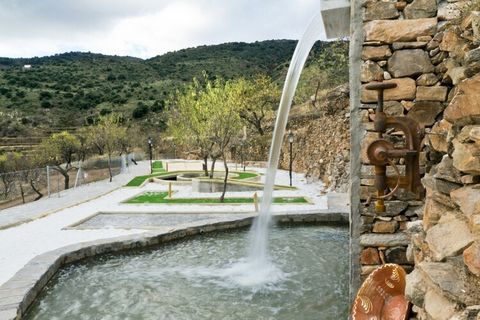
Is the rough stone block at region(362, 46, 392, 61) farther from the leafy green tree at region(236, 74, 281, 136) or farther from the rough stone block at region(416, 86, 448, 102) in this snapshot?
the leafy green tree at region(236, 74, 281, 136)

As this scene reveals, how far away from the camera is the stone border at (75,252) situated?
4.43 metres

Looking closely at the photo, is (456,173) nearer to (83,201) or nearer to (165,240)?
(165,240)

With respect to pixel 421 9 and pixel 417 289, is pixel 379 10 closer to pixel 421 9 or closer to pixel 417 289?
pixel 421 9

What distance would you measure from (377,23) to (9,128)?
142ft

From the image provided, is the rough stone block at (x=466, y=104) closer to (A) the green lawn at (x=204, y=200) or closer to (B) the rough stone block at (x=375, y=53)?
(B) the rough stone block at (x=375, y=53)

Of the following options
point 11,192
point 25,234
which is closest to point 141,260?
point 25,234

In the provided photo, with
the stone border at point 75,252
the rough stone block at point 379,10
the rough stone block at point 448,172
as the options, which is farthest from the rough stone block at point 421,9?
the stone border at point 75,252

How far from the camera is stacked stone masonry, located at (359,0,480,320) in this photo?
1915 mm

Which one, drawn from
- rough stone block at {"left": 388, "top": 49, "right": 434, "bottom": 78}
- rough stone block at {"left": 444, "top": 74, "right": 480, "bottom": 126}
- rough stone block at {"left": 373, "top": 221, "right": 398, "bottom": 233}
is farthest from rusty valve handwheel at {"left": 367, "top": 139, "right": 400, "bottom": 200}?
rough stone block at {"left": 444, "top": 74, "right": 480, "bottom": 126}

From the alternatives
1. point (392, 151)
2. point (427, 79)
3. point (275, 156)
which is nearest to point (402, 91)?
point (427, 79)

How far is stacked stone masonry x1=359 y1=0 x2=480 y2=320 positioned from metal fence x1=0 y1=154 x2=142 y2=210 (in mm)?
14366

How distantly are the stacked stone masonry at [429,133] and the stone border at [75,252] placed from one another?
386 centimetres

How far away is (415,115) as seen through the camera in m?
3.49

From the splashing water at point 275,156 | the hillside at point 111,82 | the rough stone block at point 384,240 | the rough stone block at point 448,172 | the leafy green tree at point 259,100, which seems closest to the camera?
the rough stone block at point 448,172
